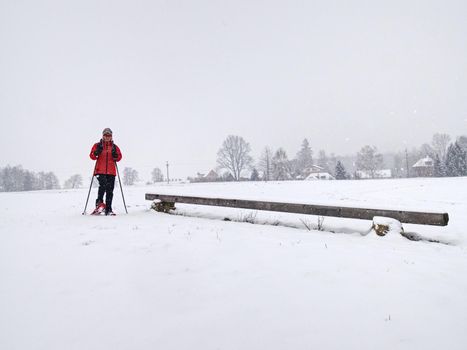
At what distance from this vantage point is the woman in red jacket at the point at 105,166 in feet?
26.8

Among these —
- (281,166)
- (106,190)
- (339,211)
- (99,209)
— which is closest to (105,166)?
(106,190)

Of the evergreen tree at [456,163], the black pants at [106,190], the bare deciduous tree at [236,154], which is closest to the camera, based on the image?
the black pants at [106,190]

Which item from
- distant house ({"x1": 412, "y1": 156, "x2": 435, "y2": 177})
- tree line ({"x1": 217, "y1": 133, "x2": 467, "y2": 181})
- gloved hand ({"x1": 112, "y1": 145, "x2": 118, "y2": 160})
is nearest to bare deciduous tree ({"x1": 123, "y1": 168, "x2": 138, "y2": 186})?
tree line ({"x1": 217, "y1": 133, "x2": 467, "y2": 181})

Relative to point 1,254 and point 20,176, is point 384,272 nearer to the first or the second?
point 1,254

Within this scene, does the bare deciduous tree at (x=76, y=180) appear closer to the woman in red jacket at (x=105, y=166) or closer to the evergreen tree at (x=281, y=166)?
the evergreen tree at (x=281, y=166)

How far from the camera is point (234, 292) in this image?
289 cm

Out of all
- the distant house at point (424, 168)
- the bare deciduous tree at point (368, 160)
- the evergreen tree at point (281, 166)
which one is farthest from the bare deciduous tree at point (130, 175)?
the distant house at point (424, 168)

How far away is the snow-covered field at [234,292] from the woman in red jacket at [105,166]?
3052 mm

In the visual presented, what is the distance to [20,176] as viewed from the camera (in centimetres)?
9588

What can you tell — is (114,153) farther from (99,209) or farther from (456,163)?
(456,163)

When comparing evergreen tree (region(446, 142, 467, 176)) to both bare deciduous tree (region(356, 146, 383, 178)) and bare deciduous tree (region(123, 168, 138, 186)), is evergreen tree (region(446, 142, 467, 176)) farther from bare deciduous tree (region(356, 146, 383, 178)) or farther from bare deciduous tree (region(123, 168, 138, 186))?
bare deciduous tree (region(123, 168, 138, 186))

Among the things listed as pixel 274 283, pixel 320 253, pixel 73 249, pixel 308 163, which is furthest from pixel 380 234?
pixel 308 163

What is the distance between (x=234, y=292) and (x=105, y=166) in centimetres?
673

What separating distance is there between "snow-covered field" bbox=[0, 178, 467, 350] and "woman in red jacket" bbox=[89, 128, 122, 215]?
305 cm
